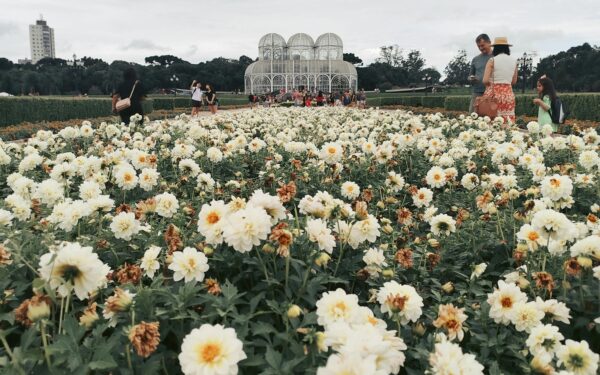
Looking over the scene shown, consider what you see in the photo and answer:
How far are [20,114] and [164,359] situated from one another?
47.3 feet

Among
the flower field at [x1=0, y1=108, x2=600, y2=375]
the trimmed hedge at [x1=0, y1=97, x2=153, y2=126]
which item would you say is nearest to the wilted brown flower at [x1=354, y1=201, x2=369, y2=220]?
the flower field at [x1=0, y1=108, x2=600, y2=375]

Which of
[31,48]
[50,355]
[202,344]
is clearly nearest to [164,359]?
[50,355]

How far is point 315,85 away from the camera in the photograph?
44406 mm

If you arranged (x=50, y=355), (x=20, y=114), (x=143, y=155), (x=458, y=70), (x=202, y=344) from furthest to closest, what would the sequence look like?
1. (x=458, y=70)
2. (x=20, y=114)
3. (x=143, y=155)
4. (x=50, y=355)
5. (x=202, y=344)

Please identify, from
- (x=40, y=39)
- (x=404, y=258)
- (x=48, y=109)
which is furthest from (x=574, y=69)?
(x=40, y=39)

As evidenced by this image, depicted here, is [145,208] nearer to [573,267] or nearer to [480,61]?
[573,267]

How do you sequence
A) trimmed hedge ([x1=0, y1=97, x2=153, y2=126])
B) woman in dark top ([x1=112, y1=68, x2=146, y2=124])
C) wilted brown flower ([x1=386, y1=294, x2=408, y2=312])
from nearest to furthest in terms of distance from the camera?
wilted brown flower ([x1=386, y1=294, x2=408, y2=312])
woman in dark top ([x1=112, y1=68, x2=146, y2=124])
trimmed hedge ([x1=0, y1=97, x2=153, y2=126])

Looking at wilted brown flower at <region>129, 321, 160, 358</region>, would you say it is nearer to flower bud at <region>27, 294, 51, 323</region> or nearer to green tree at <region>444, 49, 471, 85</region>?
flower bud at <region>27, 294, 51, 323</region>

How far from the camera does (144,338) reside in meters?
1.23

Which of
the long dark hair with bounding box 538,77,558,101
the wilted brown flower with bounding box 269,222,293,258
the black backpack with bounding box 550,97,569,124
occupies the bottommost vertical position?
the wilted brown flower with bounding box 269,222,293,258

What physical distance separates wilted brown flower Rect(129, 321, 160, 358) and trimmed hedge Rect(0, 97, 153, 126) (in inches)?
551

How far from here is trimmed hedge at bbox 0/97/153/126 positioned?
1346 cm

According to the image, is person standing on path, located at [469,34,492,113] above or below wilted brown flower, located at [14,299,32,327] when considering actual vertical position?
above

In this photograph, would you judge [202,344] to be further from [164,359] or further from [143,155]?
[143,155]
